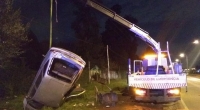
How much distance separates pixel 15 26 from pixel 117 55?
40.7 m

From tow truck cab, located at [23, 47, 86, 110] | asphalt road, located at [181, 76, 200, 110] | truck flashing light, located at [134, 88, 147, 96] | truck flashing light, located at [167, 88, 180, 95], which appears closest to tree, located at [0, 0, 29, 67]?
tow truck cab, located at [23, 47, 86, 110]

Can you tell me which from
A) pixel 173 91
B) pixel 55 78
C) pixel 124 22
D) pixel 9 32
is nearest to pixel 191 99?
pixel 173 91

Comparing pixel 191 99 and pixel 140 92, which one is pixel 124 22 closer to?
pixel 140 92

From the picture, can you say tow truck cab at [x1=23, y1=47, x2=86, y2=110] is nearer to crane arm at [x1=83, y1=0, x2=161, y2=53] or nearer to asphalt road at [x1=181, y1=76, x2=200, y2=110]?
crane arm at [x1=83, y1=0, x2=161, y2=53]

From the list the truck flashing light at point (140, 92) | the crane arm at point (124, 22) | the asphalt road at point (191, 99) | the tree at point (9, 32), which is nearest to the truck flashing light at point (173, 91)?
the asphalt road at point (191, 99)

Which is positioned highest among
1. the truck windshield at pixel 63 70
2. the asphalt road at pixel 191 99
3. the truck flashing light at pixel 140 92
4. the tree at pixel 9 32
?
the tree at pixel 9 32

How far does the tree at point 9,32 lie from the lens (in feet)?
52.3

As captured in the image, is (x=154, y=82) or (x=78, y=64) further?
(x=154, y=82)

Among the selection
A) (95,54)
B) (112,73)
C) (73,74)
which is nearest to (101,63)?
(95,54)

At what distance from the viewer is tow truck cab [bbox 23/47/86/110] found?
1320 centimetres

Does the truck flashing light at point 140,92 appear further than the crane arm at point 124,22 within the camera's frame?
No

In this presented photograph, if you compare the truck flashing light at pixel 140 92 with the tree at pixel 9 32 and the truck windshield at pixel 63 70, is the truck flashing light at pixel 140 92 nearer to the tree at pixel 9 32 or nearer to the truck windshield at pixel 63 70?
the truck windshield at pixel 63 70

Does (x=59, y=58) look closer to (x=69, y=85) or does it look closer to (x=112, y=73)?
(x=69, y=85)

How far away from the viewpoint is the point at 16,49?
1666 centimetres
